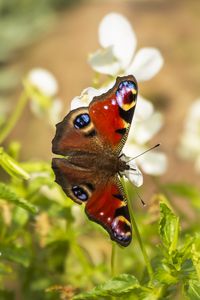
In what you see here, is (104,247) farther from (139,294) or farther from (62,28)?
(62,28)

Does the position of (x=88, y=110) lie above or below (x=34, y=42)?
below

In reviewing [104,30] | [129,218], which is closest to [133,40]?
[104,30]

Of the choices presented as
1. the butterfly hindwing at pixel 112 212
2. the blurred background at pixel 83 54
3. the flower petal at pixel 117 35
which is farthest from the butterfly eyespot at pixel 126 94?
the blurred background at pixel 83 54

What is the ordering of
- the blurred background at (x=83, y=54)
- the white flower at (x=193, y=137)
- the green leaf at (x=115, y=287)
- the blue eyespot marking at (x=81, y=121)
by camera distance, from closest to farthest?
the green leaf at (x=115, y=287) < the blue eyespot marking at (x=81, y=121) < the white flower at (x=193, y=137) < the blurred background at (x=83, y=54)

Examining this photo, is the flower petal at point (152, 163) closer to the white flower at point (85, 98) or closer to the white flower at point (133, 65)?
the white flower at point (133, 65)

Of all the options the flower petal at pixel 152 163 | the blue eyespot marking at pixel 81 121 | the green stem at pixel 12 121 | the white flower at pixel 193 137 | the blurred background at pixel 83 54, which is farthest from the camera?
the blurred background at pixel 83 54

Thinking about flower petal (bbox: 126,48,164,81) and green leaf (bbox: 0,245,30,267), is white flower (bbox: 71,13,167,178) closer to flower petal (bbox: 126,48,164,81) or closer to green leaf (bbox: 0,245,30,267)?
flower petal (bbox: 126,48,164,81)
